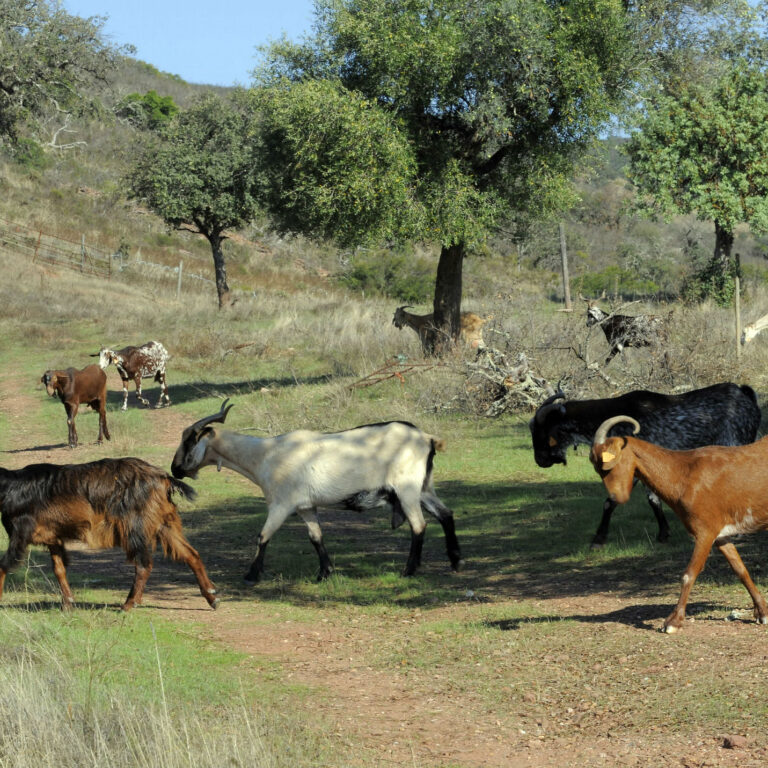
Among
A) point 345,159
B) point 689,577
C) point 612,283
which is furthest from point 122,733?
point 612,283

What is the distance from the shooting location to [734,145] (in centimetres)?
3173

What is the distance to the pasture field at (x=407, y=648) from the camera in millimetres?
5531

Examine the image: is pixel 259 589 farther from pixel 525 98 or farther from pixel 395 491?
pixel 525 98

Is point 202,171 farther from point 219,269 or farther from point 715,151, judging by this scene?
point 715,151

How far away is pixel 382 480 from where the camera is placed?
9.80 meters

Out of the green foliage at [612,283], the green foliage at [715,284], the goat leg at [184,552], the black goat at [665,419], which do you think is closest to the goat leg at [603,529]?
the black goat at [665,419]

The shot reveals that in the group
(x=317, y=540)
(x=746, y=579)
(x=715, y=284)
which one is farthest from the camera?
(x=715, y=284)

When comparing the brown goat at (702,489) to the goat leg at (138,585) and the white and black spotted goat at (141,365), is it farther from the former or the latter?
the white and black spotted goat at (141,365)

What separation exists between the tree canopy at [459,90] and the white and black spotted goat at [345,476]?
11.5 meters

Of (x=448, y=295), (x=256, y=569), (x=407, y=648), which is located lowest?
(x=407, y=648)

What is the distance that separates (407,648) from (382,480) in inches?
91.7

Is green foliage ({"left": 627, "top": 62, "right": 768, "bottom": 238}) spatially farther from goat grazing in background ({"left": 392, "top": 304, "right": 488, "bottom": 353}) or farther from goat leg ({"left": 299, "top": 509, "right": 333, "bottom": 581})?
goat leg ({"left": 299, "top": 509, "right": 333, "bottom": 581})

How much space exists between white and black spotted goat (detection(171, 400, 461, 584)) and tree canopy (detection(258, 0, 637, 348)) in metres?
11.5

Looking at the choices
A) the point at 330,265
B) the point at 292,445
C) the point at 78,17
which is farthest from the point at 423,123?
the point at 330,265
